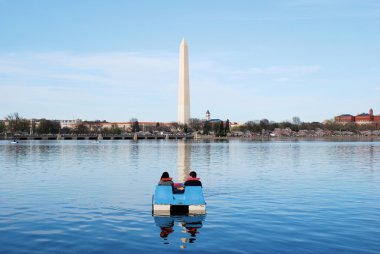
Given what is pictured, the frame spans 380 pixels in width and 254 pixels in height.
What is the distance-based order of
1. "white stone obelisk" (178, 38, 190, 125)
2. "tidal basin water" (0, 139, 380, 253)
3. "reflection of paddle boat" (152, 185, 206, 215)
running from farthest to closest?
"white stone obelisk" (178, 38, 190, 125) < "reflection of paddle boat" (152, 185, 206, 215) < "tidal basin water" (0, 139, 380, 253)

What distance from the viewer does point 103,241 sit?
713 inches

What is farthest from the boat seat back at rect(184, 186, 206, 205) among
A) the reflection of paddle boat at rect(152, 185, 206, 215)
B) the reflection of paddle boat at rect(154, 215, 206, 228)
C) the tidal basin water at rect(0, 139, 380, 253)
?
the tidal basin water at rect(0, 139, 380, 253)

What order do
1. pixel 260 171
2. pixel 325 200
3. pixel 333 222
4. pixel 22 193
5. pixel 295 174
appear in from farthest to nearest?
pixel 260 171
pixel 295 174
pixel 22 193
pixel 325 200
pixel 333 222

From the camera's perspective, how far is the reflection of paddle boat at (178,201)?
75.7ft

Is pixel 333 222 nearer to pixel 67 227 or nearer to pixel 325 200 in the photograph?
pixel 325 200

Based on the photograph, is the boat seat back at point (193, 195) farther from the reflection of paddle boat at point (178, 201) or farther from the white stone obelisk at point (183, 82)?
the white stone obelisk at point (183, 82)

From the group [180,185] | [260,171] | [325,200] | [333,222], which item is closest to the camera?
[333,222]

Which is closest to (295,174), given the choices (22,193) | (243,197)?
(243,197)

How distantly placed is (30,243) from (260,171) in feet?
113

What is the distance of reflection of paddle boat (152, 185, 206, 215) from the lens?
23.1 m

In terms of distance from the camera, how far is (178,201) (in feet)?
75.7

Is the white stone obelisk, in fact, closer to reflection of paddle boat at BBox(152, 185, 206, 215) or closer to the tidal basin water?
the tidal basin water

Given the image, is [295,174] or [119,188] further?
[295,174]

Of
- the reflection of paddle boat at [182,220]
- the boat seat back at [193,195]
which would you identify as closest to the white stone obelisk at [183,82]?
the boat seat back at [193,195]
